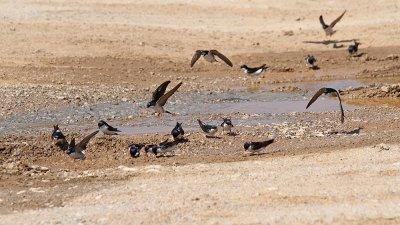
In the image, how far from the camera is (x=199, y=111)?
665 inches

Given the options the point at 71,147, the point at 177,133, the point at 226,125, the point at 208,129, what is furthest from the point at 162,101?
the point at 71,147

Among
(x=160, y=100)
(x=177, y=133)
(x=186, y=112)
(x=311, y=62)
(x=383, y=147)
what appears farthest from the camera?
(x=311, y=62)

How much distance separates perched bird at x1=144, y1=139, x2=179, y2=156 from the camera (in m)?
13.1

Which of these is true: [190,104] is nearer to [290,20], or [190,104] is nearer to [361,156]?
[361,156]

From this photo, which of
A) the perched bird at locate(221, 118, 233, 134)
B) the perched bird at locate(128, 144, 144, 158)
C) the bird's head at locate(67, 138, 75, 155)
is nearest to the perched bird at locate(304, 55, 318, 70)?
the perched bird at locate(221, 118, 233, 134)

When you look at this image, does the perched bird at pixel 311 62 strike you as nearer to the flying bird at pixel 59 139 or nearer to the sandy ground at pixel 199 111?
the sandy ground at pixel 199 111

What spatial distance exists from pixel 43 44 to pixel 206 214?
13.2 metres

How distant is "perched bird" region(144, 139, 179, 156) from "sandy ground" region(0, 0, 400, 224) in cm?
14

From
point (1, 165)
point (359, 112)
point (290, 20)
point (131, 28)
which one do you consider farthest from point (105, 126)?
point (290, 20)

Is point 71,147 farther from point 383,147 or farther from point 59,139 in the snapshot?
point 383,147

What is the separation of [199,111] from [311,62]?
464 cm

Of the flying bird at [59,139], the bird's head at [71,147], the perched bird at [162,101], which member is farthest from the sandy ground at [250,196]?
the perched bird at [162,101]

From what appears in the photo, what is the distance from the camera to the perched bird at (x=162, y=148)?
13.1 metres

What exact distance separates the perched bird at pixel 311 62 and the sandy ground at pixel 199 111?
0.79 feet
